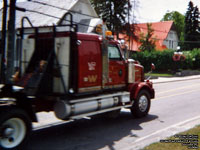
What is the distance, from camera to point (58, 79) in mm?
7043

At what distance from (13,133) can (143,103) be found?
193 inches

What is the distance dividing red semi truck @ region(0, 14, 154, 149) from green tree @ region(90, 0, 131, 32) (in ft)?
109

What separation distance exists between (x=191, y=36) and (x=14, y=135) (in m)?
66.1

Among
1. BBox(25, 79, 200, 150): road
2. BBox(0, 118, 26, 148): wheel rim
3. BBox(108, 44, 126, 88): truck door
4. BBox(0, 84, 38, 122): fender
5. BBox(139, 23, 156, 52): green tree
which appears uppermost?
BBox(139, 23, 156, 52): green tree

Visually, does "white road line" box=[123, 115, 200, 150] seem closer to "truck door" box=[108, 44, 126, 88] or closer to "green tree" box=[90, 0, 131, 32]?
"truck door" box=[108, 44, 126, 88]

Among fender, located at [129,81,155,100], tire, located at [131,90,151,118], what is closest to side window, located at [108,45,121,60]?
fender, located at [129,81,155,100]

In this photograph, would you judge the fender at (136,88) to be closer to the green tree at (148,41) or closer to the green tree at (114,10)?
the green tree at (114,10)

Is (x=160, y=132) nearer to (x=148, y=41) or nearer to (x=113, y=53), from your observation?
(x=113, y=53)

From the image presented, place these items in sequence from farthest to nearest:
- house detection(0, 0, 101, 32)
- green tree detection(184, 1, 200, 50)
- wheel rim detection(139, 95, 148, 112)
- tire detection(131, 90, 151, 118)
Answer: green tree detection(184, 1, 200, 50)
house detection(0, 0, 101, 32)
wheel rim detection(139, 95, 148, 112)
tire detection(131, 90, 151, 118)

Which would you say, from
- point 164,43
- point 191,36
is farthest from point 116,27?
point 191,36

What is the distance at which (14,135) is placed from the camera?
5824 mm

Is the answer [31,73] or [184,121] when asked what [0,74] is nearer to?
[31,73]

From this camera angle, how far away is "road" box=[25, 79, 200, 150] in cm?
652

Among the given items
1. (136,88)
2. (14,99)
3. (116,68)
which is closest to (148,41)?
(136,88)
